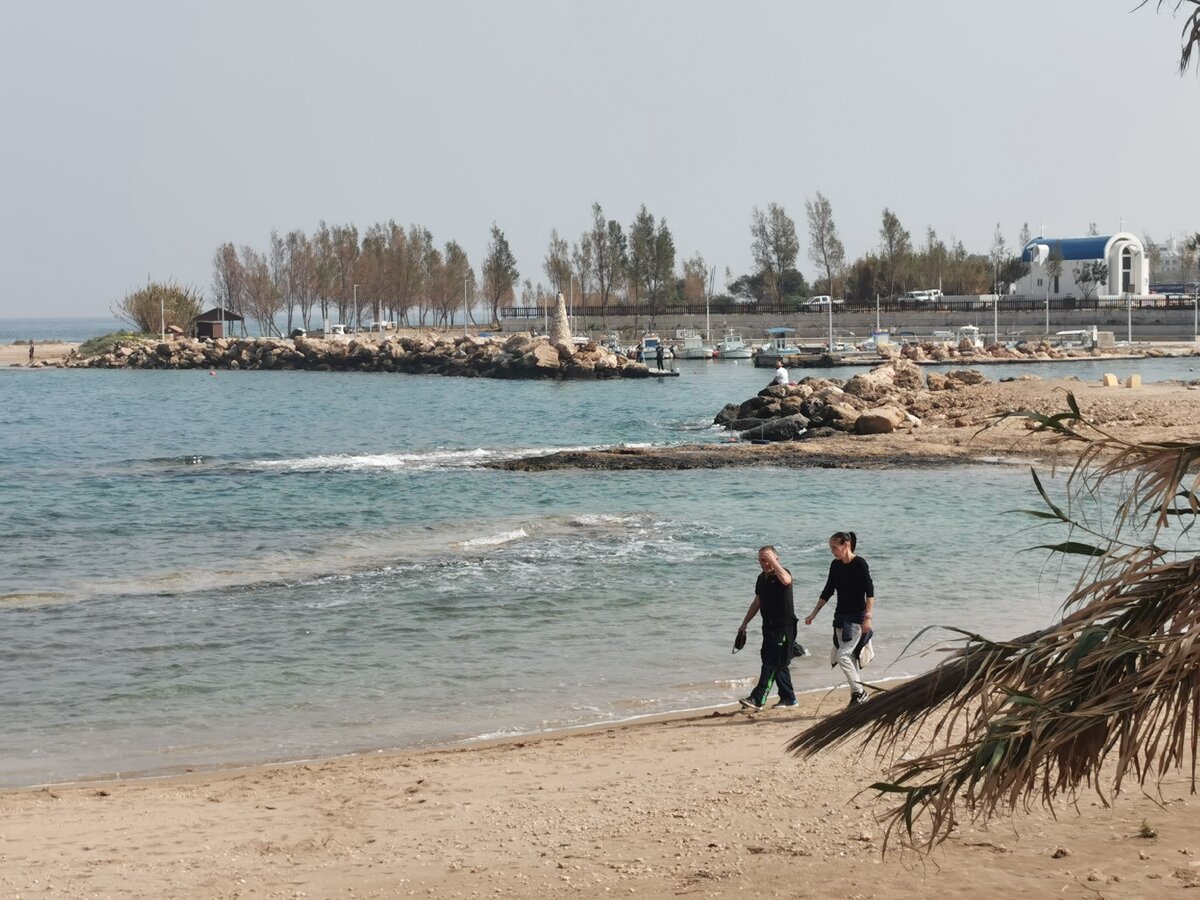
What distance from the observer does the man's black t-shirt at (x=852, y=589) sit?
11.0 meters

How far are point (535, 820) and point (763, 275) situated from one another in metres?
135

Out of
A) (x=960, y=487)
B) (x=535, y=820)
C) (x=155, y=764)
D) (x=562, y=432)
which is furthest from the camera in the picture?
(x=562, y=432)

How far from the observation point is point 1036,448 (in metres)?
32.8

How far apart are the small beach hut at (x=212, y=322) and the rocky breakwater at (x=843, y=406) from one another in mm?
83497

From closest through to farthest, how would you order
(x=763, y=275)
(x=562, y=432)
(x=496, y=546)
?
(x=496, y=546)
(x=562, y=432)
(x=763, y=275)

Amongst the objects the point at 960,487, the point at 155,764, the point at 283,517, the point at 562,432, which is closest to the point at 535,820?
the point at 155,764

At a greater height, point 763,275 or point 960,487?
point 763,275

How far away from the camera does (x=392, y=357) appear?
99250 millimetres

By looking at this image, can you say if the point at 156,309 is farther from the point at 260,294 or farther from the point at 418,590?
the point at 418,590

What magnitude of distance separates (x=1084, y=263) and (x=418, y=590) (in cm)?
10764

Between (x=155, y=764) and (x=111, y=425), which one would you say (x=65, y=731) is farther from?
(x=111, y=425)

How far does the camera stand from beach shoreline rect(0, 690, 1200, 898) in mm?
7320

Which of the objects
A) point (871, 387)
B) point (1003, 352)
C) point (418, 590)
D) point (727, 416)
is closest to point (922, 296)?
point (1003, 352)

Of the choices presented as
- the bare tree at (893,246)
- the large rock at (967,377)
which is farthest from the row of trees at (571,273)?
the large rock at (967,377)
